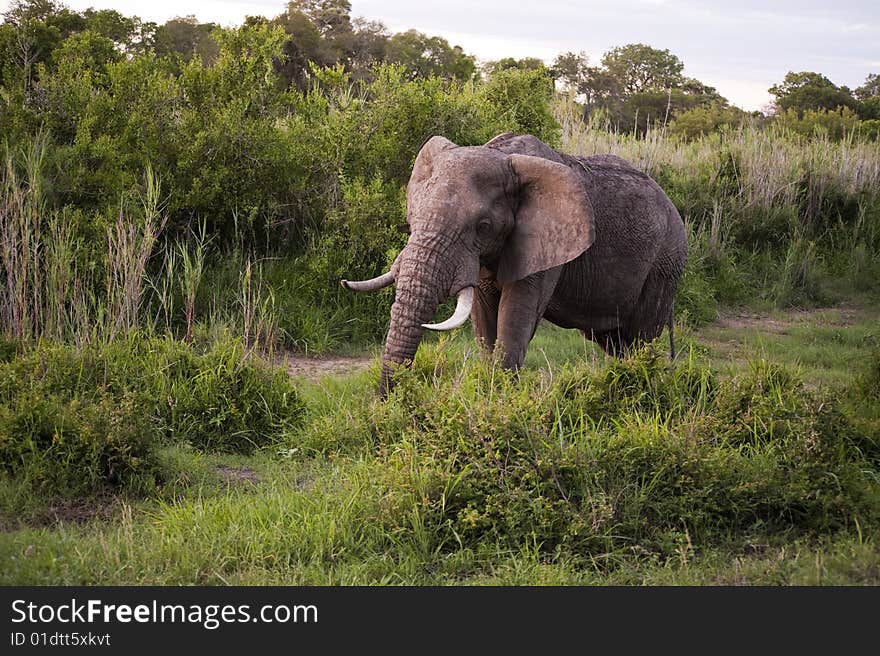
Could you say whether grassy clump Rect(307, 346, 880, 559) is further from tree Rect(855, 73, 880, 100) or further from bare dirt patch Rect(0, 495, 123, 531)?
tree Rect(855, 73, 880, 100)

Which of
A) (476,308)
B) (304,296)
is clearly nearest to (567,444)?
(476,308)


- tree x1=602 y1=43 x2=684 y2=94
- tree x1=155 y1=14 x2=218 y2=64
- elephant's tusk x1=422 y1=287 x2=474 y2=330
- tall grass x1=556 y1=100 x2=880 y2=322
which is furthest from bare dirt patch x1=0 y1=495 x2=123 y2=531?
tree x1=602 y1=43 x2=684 y2=94

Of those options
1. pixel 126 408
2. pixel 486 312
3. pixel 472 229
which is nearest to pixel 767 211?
pixel 486 312

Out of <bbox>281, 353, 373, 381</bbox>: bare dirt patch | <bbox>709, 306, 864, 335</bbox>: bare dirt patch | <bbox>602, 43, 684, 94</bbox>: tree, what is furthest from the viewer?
<bbox>602, 43, 684, 94</bbox>: tree

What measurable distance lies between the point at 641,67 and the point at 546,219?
33.1 meters

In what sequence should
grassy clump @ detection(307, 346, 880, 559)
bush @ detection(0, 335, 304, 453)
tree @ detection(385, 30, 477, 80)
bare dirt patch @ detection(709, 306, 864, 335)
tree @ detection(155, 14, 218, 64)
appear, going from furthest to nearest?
1. tree @ detection(385, 30, 477, 80)
2. tree @ detection(155, 14, 218, 64)
3. bare dirt patch @ detection(709, 306, 864, 335)
4. bush @ detection(0, 335, 304, 453)
5. grassy clump @ detection(307, 346, 880, 559)

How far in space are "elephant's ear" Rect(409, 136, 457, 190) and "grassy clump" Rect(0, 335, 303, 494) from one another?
1.60 m

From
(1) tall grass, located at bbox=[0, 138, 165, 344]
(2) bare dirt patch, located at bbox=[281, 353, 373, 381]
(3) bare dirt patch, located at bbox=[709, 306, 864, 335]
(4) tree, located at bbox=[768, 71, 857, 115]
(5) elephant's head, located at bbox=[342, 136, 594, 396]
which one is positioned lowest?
(2) bare dirt patch, located at bbox=[281, 353, 373, 381]

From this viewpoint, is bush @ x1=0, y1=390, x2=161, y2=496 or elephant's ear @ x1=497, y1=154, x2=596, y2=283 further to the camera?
elephant's ear @ x1=497, y1=154, x2=596, y2=283

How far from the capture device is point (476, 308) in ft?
22.5

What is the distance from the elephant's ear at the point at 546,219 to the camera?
617 centimetres

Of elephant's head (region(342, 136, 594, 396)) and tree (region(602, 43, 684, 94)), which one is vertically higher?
tree (region(602, 43, 684, 94))

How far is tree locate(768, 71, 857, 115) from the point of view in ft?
100

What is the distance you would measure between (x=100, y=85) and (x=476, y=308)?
5.47 metres
